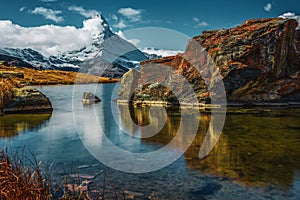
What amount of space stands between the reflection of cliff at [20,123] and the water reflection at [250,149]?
5.25 m

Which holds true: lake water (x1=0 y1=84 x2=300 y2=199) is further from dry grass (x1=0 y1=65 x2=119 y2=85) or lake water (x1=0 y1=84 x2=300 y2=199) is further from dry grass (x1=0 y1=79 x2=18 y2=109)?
dry grass (x1=0 y1=65 x2=119 y2=85)

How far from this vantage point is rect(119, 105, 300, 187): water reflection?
8.25 m

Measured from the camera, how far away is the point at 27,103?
22.5m

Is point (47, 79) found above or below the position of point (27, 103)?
above

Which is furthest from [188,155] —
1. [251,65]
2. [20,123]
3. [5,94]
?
[251,65]

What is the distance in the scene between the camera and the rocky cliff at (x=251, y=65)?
2536 centimetres

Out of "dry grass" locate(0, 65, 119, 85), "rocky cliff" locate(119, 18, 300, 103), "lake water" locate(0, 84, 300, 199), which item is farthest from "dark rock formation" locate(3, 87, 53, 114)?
"dry grass" locate(0, 65, 119, 85)

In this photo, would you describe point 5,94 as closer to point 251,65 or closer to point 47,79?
point 251,65

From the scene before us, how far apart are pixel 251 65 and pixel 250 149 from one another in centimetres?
1584

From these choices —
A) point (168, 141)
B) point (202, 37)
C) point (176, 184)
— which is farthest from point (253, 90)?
point (176, 184)

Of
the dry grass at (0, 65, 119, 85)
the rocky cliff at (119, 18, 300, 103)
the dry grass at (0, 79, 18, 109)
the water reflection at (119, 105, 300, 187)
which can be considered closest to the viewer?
the water reflection at (119, 105, 300, 187)

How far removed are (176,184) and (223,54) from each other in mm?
20727

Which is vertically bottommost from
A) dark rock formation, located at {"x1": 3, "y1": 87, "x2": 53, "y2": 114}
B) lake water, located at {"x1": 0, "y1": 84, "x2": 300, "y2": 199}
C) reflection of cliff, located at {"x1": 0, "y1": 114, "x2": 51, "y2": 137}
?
lake water, located at {"x1": 0, "y1": 84, "x2": 300, "y2": 199}

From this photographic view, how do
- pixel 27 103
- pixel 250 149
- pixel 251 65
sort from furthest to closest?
pixel 251 65
pixel 27 103
pixel 250 149
